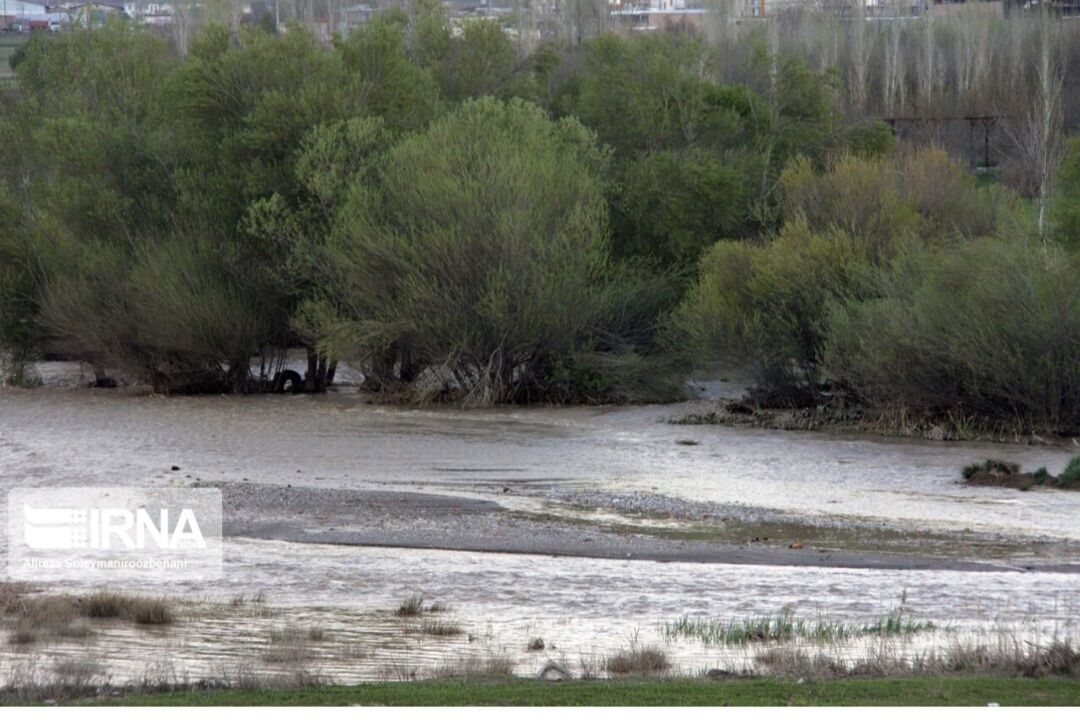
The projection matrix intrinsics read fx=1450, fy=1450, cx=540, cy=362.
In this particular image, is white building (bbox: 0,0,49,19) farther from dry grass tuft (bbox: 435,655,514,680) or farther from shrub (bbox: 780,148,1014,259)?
dry grass tuft (bbox: 435,655,514,680)

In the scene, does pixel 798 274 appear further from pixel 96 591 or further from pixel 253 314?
pixel 96 591

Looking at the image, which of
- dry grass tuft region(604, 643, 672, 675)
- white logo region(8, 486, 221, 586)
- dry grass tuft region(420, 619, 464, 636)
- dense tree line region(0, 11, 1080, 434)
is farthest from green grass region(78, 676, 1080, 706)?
dense tree line region(0, 11, 1080, 434)

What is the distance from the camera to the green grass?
8508mm

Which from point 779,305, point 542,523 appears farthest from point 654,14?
point 542,523

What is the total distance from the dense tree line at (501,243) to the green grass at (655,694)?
1820cm

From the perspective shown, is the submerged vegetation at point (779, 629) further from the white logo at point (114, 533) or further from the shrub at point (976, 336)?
the shrub at point (976, 336)

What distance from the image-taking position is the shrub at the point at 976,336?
2619cm

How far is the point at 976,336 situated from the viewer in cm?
2644

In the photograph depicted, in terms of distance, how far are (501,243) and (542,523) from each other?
12.6m

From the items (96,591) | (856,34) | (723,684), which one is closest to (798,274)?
(96,591)

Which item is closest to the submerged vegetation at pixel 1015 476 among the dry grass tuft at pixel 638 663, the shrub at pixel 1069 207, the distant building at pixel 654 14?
the shrub at pixel 1069 207

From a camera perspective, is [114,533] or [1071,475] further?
[1071,475]

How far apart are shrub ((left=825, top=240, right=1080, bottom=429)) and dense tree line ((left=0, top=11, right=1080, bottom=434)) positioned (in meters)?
0.05

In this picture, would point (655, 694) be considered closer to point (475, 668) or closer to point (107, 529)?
point (475, 668)
